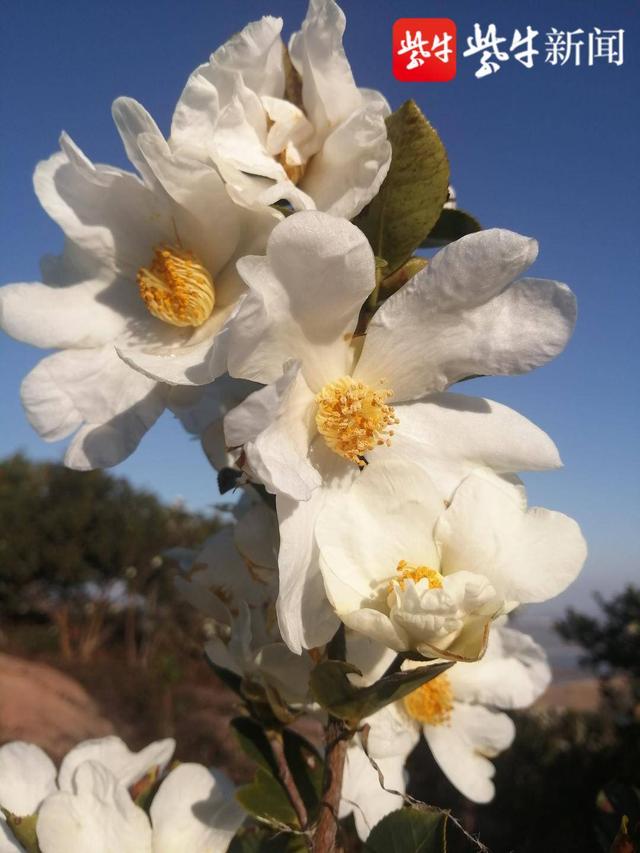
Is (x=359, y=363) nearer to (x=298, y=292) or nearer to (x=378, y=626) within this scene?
(x=298, y=292)

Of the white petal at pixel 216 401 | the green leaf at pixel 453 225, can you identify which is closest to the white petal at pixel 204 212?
the white petal at pixel 216 401

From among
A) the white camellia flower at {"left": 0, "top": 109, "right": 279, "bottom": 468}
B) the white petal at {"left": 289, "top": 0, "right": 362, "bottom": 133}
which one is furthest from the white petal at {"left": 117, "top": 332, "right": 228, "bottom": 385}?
the white petal at {"left": 289, "top": 0, "right": 362, "bottom": 133}

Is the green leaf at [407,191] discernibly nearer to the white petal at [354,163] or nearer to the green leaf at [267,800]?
the white petal at [354,163]

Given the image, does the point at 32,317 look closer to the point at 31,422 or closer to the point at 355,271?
the point at 31,422

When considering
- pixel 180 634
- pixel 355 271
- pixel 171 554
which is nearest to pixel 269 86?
pixel 355 271

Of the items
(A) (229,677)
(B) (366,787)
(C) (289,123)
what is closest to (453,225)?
(C) (289,123)
